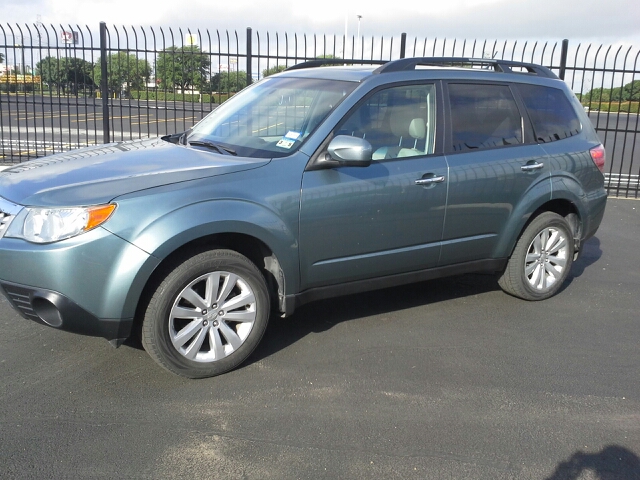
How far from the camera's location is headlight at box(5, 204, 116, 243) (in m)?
3.47

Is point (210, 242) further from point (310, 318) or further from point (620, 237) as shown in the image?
point (620, 237)

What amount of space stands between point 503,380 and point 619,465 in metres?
0.96

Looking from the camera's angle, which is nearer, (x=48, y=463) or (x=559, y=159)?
(x=48, y=463)

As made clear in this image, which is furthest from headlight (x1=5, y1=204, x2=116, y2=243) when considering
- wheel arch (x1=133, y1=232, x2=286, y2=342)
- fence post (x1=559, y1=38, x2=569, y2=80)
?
fence post (x1=559, y1=38, x2=569, y2=80)

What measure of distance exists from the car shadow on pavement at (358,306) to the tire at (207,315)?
0.98ft

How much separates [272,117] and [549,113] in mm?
2435

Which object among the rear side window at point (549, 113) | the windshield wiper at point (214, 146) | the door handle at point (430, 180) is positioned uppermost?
the rear side window at point (549, 113)

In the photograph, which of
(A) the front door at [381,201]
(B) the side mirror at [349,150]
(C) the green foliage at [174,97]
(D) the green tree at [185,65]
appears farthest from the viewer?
(C) the green foliage at [174,97]

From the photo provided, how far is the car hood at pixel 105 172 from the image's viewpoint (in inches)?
142

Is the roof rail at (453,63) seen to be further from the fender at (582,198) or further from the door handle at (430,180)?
the fender at (582,198)

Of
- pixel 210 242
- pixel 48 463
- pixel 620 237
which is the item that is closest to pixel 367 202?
pixel 210 242

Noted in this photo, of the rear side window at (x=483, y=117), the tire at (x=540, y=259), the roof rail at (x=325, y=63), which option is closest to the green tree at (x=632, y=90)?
the tire at (x=540, y=259)

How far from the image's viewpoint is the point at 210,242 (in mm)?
3953

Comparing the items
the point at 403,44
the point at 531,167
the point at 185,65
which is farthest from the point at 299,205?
the point at 185,65
